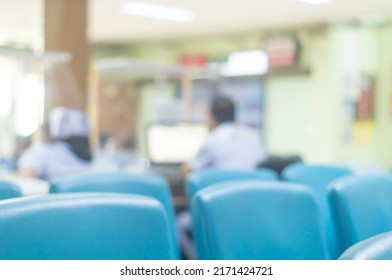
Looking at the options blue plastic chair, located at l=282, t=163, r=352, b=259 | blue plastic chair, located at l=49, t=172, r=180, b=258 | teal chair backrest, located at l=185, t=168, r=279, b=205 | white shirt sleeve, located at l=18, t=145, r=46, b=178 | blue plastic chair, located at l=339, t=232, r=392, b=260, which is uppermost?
blue plastic chair, located at l=339, t=232, r=392, b=260

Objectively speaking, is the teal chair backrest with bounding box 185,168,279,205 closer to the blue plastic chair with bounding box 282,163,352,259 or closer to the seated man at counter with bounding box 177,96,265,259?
the blue plastic chair with bounding box 282,163,352,259

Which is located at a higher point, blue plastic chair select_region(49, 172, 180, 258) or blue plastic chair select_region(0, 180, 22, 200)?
blue plastic chair select_region(0, 180, 22, 200)

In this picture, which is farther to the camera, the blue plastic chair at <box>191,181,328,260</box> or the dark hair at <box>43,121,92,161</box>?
the dark hair at <box>43,121,92,161</box>

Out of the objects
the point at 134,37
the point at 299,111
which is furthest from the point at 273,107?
the point at 134,37

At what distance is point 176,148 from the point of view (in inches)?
174

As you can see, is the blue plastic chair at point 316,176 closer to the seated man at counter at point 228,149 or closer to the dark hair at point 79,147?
the seated man at counter at point 228,149

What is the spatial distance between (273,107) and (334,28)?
1210 millimetres

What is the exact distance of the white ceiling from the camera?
4020mm

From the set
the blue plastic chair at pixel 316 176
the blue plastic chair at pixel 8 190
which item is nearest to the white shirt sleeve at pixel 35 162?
the blue plastic chair at pixel 316 176

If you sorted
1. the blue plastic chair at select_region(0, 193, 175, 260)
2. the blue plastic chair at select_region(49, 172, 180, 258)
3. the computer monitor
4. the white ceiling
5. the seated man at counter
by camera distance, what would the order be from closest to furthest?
the blue plastic chair at select_region(0, 193, 175, 260) → the blue plastic chair at select_region(49, 172, 180, 258) → the seated man at counter → the white ceiling → the computer monitor

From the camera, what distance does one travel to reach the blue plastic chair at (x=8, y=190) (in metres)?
1.42

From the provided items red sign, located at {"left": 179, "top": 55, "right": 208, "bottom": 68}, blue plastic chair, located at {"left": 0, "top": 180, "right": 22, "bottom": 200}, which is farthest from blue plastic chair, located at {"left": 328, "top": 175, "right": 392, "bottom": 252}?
red sign, located at {"left": 179, "top": 55, "right": 208, "bottom": 68}
